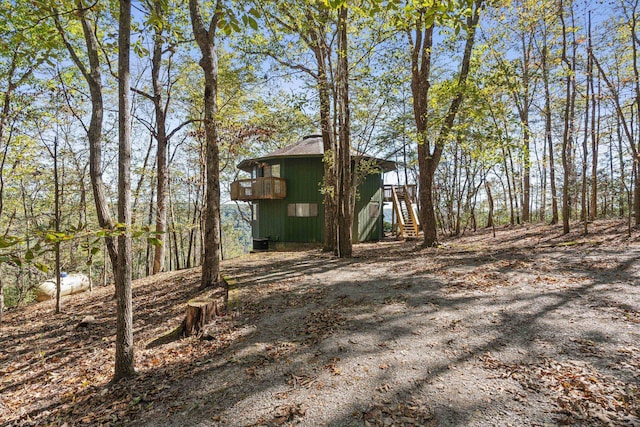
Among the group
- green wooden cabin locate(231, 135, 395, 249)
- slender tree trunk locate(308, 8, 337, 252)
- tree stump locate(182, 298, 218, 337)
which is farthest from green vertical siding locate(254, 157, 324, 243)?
tree stump locate(182, 298, 218, 337)

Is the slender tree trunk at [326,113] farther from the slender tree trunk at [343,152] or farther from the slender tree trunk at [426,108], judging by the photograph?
the slender tree trunk at [426,108]

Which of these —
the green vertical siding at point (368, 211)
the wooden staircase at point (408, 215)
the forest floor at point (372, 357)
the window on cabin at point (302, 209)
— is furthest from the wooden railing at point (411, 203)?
the forest floor at point (372, 357)

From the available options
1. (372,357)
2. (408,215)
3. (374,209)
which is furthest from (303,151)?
(372,357)

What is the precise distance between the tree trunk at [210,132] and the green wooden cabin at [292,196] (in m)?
8.70

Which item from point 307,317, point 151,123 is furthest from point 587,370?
point 151,123

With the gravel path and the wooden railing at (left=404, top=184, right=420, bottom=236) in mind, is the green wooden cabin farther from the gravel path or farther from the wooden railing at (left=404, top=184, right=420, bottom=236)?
the gravel path

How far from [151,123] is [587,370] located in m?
16.5

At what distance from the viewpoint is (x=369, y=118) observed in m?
10.4

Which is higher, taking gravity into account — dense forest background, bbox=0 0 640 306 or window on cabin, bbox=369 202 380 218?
dense forest background, bbox=0 0 640 306

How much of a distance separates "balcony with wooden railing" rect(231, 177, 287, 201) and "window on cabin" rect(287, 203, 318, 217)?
0.77 meters

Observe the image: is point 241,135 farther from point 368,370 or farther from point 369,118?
point 368,370

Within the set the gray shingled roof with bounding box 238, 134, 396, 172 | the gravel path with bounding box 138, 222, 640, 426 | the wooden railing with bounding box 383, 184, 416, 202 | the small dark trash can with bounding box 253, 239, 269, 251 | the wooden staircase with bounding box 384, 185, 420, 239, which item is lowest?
the small dark trash can with bounding box 253, 239, 269, 251

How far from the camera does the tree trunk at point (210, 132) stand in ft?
22.3

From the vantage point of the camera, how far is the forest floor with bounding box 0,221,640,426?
107 inches
